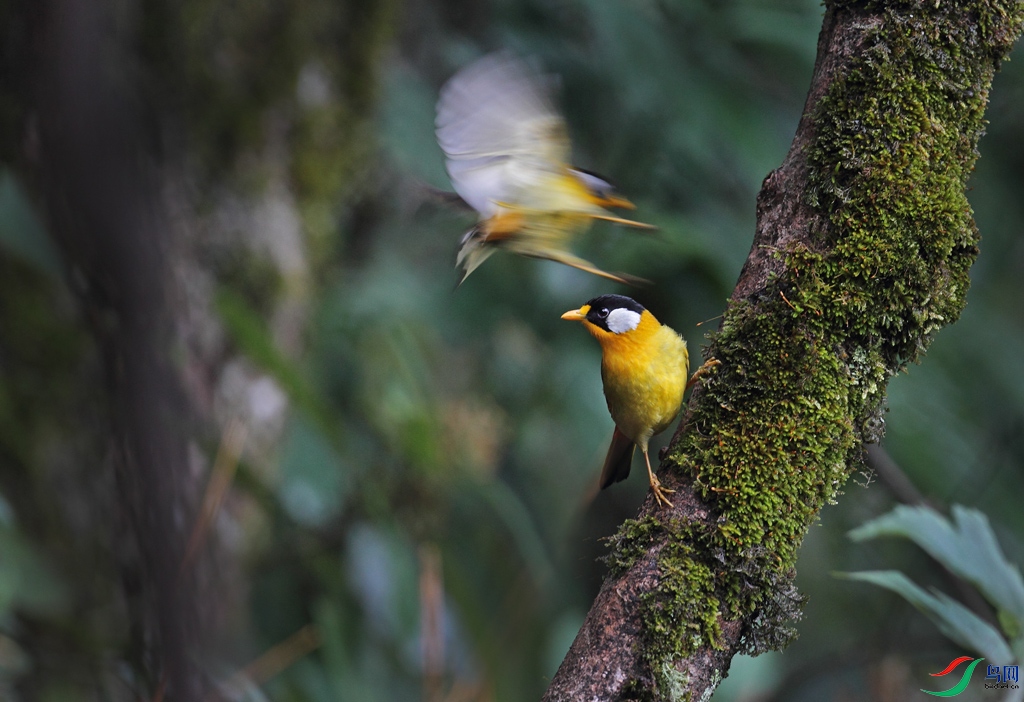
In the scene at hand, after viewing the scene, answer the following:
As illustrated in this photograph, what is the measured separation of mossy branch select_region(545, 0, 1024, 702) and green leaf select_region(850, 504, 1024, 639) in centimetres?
45

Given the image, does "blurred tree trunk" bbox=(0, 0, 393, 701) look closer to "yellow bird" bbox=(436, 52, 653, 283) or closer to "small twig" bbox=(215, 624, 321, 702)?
"small twig" bbox=(215, 624, 321, 702)

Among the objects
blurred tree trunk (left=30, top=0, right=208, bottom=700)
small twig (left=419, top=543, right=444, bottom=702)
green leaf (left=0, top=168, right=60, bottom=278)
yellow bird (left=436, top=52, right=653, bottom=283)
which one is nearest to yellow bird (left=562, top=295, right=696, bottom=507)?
yellow bird (left=436, top=52, right=653, bottom=283)

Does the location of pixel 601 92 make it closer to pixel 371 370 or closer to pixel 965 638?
pixel 371 370

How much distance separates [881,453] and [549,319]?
1.48 metres

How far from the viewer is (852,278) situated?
1596mm

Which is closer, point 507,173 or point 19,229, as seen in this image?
point 19,229

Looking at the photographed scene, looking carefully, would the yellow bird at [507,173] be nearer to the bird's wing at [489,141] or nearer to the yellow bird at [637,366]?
the bird's wing at [489,141]

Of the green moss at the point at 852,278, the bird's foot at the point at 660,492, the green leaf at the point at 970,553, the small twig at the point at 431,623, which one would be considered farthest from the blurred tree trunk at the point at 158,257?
the green leaf at the point at 970,553

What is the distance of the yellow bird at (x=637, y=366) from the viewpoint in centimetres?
224

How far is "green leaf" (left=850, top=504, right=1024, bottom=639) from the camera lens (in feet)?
6.39

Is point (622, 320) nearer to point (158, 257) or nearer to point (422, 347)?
point (158, 257)

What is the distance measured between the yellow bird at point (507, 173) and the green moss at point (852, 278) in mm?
528

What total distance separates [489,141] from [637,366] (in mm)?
719

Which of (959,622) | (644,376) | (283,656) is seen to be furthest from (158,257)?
(283,656)
